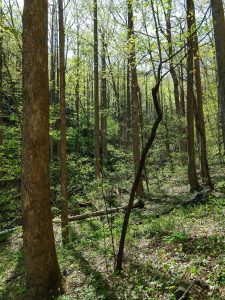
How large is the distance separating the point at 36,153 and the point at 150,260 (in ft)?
9.99

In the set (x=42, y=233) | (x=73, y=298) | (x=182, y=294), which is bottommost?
(x=73, y=298)

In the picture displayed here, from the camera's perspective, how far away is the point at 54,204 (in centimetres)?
1605

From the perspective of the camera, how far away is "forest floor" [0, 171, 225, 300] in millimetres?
5051

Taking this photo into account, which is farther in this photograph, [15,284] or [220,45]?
[15,284]

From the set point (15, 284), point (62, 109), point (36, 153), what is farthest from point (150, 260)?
point (62, 109)

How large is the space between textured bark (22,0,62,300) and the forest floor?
0.70 metres

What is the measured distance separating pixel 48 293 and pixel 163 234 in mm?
2967

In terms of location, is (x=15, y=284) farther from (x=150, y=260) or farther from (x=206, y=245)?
(x=206, y=245)

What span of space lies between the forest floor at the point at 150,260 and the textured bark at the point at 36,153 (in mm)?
702

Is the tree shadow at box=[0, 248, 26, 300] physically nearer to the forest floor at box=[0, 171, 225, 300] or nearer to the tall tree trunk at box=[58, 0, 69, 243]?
the forest floor at box=[0, 171, 225, 300]

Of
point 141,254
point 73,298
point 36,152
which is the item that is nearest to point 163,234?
point 141,254

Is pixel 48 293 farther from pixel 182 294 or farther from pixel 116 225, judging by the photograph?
pixel 116 225

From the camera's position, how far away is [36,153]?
18.8 ft

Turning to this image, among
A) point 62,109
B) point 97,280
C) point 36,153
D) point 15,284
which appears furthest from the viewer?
point 62,109
